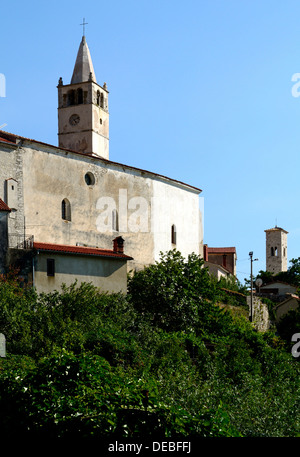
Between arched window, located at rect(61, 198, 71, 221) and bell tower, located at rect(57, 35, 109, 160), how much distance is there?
24.1 m

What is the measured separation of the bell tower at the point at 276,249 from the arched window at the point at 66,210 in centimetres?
7492

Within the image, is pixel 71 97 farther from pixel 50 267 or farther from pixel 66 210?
pixel 50 267

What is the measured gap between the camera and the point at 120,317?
28.8 m

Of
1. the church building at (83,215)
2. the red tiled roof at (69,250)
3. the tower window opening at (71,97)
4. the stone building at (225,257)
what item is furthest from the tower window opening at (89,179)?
the stone building at (225,257)

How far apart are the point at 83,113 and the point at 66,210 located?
1061 inches

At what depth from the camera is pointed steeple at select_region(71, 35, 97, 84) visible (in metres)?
63.4

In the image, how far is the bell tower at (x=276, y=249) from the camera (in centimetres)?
10744

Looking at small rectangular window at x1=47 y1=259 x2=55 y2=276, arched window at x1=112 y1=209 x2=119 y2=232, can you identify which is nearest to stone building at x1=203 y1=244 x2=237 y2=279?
arched window at x1=112 y1=209 x2=119 y2=232

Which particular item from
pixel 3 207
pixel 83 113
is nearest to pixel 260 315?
pixel 3 207

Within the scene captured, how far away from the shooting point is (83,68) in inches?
2518

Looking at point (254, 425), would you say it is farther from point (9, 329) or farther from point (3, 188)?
point (3, 188)

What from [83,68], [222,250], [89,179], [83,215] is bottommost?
[222,250]

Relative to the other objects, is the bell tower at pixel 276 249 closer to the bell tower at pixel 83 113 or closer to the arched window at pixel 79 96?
the bell tower at pixel 83 113
